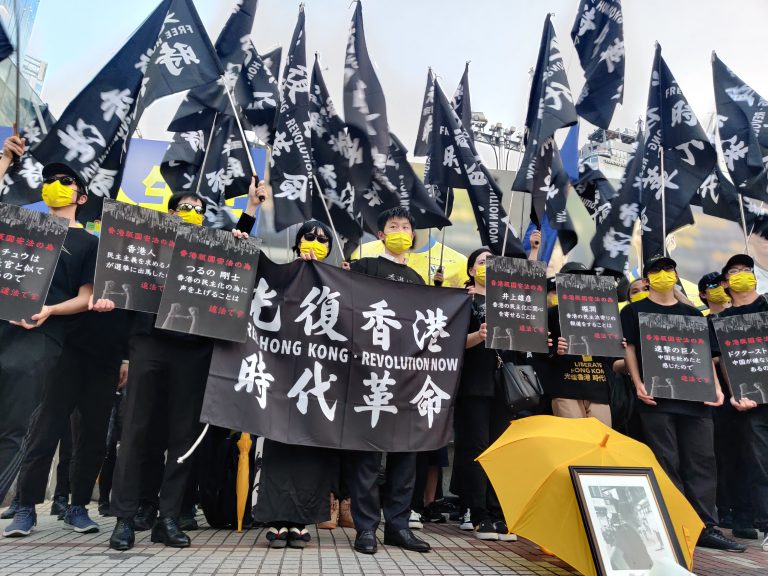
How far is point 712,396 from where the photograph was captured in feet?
16.9

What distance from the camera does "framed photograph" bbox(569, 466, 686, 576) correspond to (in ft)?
10.5

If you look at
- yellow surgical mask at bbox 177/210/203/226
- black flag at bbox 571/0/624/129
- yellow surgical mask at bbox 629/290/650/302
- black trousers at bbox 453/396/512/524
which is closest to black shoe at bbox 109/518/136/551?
yellow surgical mask at bbox 177/210/203/226

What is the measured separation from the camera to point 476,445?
512 centimetres

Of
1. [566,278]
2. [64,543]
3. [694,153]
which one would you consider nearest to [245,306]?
[64,543]

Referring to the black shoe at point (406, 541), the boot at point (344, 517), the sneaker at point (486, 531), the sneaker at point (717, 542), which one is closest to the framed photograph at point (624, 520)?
the black shoe at point (406, 541)

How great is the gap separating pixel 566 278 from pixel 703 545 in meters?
2.45

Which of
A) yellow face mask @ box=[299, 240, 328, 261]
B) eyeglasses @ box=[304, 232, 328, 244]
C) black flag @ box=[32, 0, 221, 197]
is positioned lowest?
yellow face mask @ box=[299, 240, 328, 261]

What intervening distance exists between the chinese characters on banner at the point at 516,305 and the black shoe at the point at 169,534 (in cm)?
262

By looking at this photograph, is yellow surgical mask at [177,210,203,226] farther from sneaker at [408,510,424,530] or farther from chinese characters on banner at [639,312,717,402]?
chinese characters on banner at [639,312,717,402]

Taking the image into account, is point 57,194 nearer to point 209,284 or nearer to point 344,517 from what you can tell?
point 209,284

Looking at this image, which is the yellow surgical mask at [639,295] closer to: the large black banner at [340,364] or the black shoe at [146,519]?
the large black banner at [340,364]

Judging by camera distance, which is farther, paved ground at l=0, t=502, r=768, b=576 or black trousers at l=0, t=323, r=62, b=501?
black trousers at l=0, t=323, r=62, b=501

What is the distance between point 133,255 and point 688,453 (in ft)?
15.5

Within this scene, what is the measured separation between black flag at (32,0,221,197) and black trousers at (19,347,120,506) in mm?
1516
